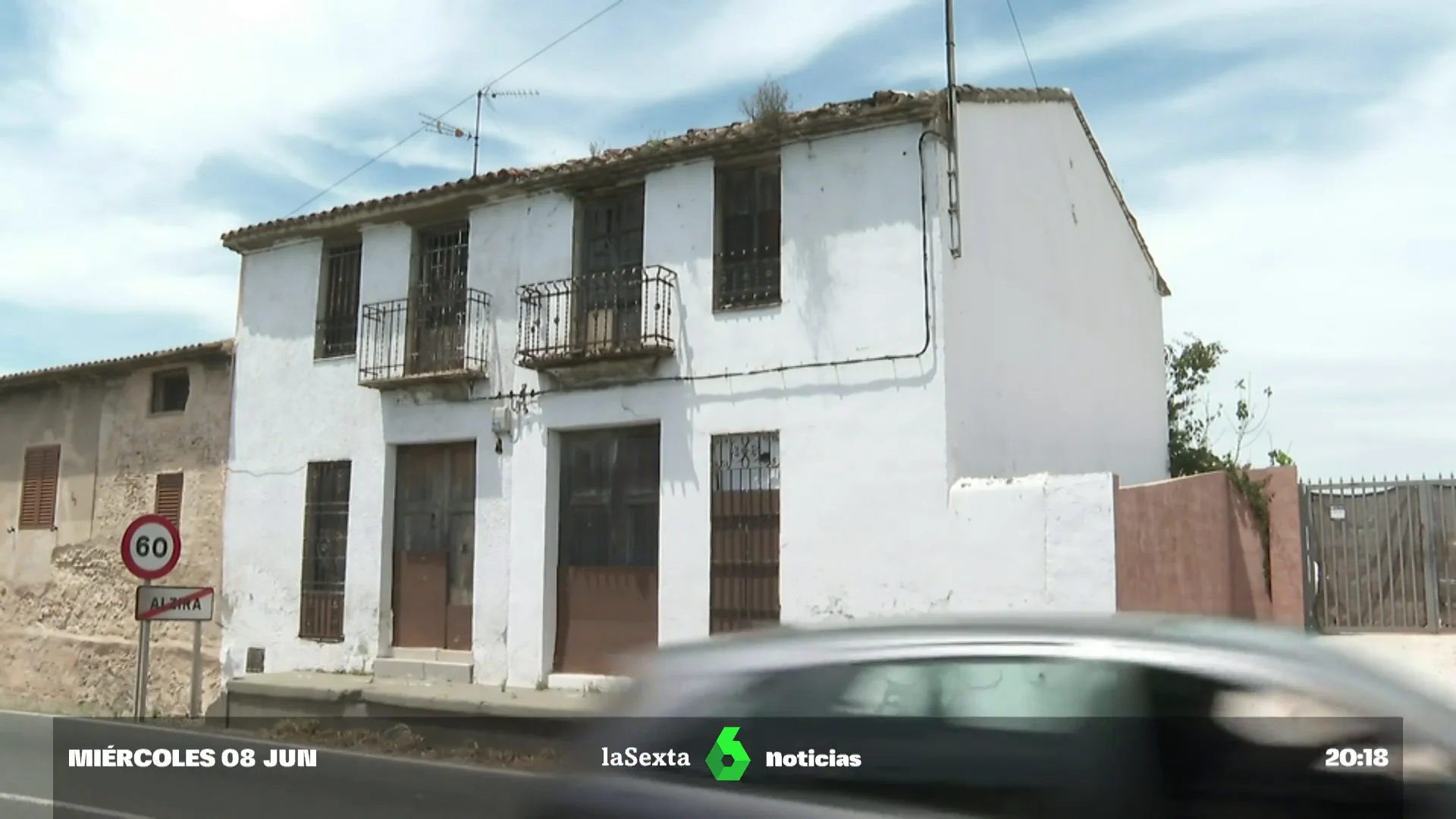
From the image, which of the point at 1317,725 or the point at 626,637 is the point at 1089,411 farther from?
the point at 1317,725

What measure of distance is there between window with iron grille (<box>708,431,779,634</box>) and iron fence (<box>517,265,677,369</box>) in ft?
4.74

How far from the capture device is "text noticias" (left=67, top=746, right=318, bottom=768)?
35.8 ft

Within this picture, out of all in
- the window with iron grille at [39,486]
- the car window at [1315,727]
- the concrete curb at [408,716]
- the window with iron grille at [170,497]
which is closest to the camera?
the car window at [1315,727]

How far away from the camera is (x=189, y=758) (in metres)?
11.4

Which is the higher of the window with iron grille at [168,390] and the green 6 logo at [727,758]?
the window with iron grille at [168,390]

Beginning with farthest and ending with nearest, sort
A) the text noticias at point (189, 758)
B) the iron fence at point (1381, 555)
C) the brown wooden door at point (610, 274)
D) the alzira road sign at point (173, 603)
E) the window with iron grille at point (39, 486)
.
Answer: the window with iron grille at point (39, 486)
the iron fence at point (1381, 555)
the brown wooden door at point (610, 274)
the alzira road sign at point (173, 603)
the text noticias at point (189, 758)

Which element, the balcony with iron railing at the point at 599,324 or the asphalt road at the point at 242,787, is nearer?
the asphalt road at the point at 242,787

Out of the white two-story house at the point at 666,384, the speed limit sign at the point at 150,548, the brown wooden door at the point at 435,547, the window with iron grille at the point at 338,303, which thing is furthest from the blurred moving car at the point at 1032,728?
the window with iron grille at the point at 338,303

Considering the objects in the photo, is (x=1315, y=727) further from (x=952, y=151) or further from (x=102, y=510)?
(x=102, y=510)

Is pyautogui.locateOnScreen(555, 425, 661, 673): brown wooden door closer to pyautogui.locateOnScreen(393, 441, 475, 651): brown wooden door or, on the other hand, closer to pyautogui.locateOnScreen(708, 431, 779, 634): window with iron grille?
pyautogui.locateOnScreen(708, 431, 779, 634): window with iron grille

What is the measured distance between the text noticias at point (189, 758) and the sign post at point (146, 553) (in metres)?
0.61

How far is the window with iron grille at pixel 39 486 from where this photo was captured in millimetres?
18047

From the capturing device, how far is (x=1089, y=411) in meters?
14.5

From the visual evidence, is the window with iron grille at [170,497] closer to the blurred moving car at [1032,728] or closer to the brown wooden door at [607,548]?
the brown wooden door at [607,548]
